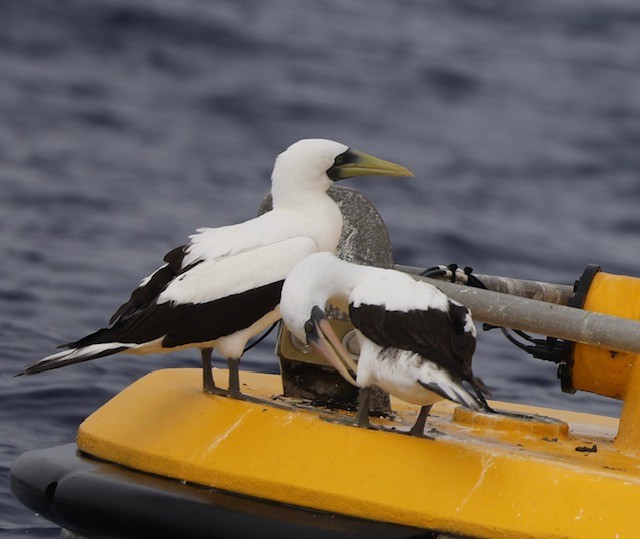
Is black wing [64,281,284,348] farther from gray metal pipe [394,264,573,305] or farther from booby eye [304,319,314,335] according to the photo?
gray metal pipe [394,264,573,305]

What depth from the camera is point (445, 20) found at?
2286 cm

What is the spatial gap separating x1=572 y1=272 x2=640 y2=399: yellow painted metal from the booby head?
77cm

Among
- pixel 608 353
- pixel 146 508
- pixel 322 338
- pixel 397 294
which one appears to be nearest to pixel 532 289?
pixel 608 353

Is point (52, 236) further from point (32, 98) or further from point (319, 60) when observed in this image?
point (319, 60)

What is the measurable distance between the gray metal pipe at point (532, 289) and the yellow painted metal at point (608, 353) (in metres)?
0.31

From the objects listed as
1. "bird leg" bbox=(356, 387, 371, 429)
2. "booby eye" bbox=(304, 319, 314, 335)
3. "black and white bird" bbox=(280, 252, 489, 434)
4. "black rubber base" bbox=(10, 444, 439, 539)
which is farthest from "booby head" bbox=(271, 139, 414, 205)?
"black rubber base" bbox=(10, 444, 439, 539)

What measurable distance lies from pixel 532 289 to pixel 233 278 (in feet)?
4.22

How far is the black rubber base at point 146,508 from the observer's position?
206 inches

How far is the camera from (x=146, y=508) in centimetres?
548

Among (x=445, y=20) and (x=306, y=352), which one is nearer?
(x=306, y=352)

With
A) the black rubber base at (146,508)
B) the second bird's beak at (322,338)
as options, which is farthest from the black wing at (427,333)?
the black rubber base at (146,508)

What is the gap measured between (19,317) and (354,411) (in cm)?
521

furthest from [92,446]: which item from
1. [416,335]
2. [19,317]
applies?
[19,317]

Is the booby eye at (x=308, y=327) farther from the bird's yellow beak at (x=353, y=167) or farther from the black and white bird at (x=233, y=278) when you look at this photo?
the bird's yellow beak at (x=353, y=167)
